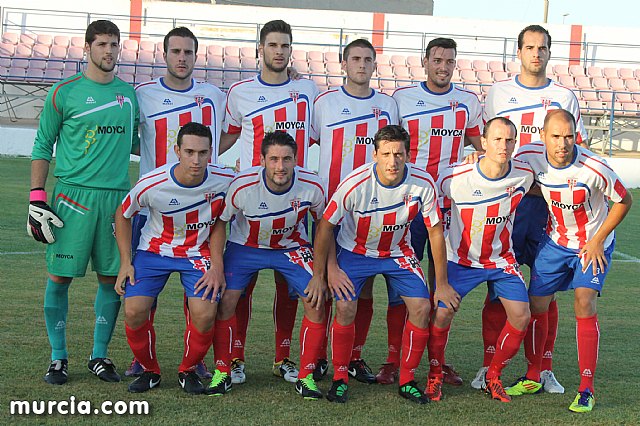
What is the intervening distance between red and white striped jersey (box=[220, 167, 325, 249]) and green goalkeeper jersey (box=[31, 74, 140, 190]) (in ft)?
2.35

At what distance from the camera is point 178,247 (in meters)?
4.72

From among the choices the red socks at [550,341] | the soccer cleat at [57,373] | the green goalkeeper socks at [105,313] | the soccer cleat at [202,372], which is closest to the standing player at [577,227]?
the red socks at [550,341]

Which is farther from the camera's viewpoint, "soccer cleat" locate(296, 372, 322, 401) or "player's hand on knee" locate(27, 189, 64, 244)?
"player's hand on knee" locate(27, 189, 64, 244)

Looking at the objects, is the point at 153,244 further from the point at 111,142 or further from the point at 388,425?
the point at 388,425

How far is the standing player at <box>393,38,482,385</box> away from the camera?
5.16 m

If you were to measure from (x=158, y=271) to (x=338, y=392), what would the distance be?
1.17m

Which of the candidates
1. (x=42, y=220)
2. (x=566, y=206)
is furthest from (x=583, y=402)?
(x=42, y=220)

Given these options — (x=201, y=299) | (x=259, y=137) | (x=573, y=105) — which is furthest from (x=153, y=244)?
(x=573, y=105)

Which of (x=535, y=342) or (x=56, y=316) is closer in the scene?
(x=56, y=316)

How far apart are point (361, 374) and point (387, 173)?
4.03 feet

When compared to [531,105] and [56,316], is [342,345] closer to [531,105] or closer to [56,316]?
[56,316]

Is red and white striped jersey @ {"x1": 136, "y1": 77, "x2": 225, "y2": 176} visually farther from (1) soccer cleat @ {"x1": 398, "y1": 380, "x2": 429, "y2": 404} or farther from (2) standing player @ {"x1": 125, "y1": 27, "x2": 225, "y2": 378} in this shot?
(1) soccer cleat @ {"x1": 398, "y1": 380, "x2": 429, "y2": 404}

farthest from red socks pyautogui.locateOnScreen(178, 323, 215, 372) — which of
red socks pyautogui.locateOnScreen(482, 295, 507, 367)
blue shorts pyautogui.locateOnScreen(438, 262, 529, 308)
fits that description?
red socks pyautogui.locateOnScreen(482, 295, 507, 367)

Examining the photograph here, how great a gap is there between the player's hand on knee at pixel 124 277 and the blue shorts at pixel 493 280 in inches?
66.1
